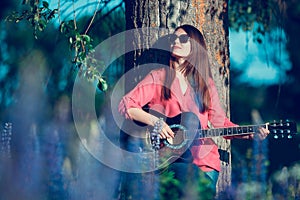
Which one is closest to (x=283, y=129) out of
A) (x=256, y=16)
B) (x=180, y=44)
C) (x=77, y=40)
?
(x=180, y=44)

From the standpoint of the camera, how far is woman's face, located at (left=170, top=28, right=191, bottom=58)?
4551mm

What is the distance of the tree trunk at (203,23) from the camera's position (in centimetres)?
478

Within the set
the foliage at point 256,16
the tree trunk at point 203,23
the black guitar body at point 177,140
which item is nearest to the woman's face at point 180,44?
the tree trunk at point 203,23

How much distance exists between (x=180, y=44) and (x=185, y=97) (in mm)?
392

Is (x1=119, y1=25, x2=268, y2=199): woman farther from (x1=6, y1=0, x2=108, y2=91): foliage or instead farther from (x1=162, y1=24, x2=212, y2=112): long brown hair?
(x1=6, y1=0, x2=108, y2=91): foliage

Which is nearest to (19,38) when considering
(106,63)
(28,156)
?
(106,63)

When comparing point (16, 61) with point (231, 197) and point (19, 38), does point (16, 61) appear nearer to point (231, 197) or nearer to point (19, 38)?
point (19, 38)

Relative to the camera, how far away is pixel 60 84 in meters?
6.46

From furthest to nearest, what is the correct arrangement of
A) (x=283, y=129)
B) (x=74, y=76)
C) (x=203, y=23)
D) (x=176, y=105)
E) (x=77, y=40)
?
1. (x=74, y=76)
2. (x=203, y=23)
3. (x=77, y=40)
4. (x=176, y=105)
5. (x=283, y=129)

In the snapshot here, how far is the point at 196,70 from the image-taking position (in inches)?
179

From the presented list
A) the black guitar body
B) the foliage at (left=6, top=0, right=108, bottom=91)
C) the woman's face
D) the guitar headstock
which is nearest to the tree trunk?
the woman's face

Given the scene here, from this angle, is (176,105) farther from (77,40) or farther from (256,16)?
(256,16)

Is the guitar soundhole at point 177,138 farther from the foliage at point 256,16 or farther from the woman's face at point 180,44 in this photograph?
the foliage at point 256,16

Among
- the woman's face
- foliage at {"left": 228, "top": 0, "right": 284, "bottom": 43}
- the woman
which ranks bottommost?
the woman
